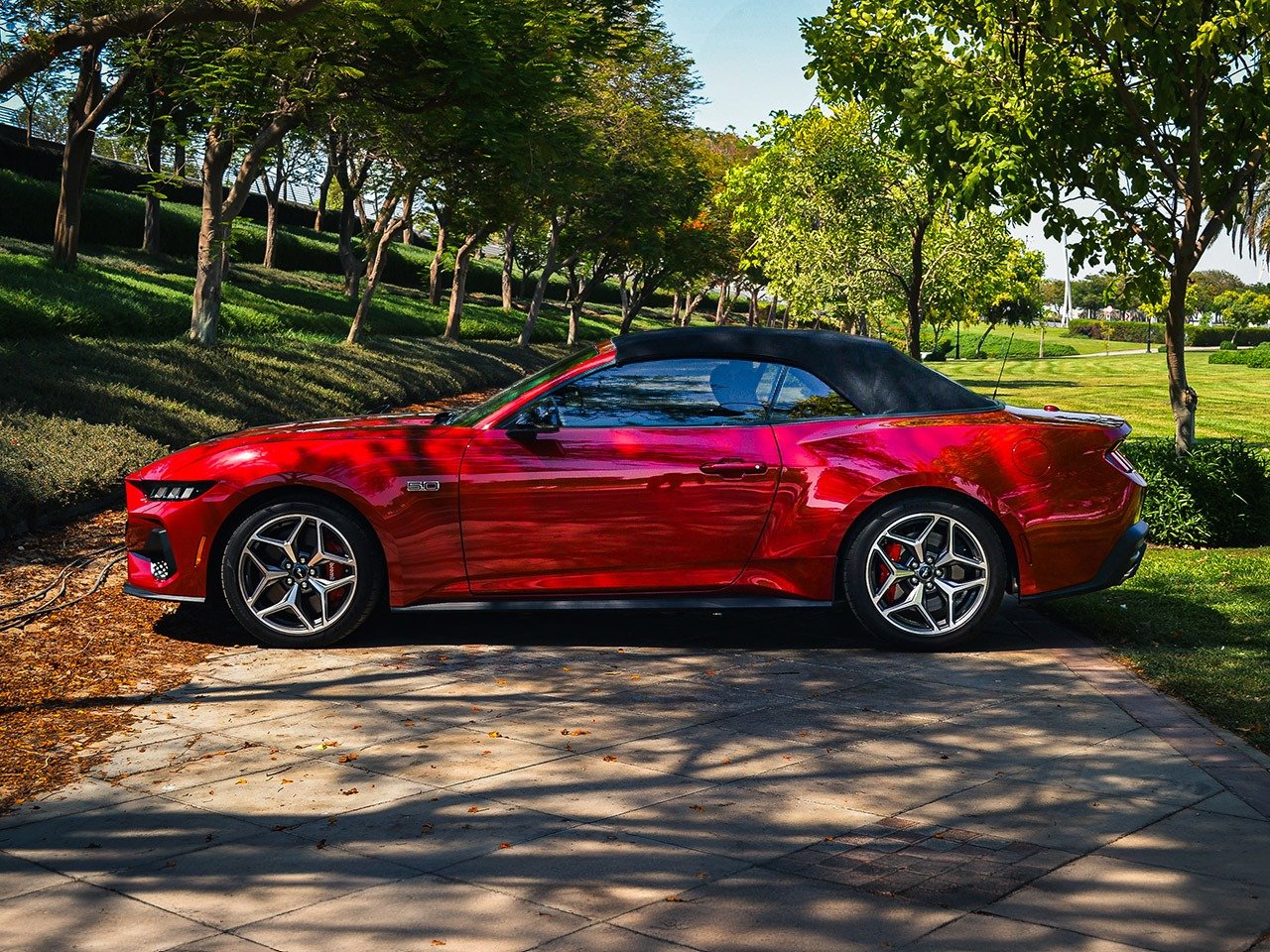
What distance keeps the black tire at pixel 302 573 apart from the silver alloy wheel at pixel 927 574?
8.15ft

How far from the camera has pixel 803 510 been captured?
22.8 feet

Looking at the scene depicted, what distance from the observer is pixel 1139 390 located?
45.1m

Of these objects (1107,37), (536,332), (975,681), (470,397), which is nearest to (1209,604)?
(975,681)

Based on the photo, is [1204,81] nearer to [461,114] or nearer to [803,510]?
[803,510]

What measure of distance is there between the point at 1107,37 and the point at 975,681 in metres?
5.60

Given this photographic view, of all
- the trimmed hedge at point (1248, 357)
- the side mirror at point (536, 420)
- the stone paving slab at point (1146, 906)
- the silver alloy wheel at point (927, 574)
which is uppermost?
the trimmed hedge at point (1248, 357)

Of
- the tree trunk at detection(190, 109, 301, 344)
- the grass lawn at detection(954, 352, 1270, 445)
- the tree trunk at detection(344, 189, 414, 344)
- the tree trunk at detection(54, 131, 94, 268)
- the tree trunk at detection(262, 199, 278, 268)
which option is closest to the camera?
the tree trunk at detection(190, 109, 301, 344)

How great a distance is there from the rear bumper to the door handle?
1.52m

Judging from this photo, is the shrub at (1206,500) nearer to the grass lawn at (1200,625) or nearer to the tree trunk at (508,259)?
the grass lawn at (1200,625)

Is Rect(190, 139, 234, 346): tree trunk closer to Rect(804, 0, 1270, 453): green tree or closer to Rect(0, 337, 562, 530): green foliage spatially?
Rect(0, 337, 562, 530): green foliage

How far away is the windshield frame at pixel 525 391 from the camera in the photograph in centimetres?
707

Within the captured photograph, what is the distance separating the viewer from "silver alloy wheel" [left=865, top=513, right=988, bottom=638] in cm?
703

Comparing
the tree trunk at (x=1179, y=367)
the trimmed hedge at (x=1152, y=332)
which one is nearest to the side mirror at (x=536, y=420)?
the tree trunk at (x=1179, y=367)

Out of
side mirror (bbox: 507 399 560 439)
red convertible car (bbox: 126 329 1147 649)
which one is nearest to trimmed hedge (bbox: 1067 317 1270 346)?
red convertible car (bbox: 126 329 1147 649)
